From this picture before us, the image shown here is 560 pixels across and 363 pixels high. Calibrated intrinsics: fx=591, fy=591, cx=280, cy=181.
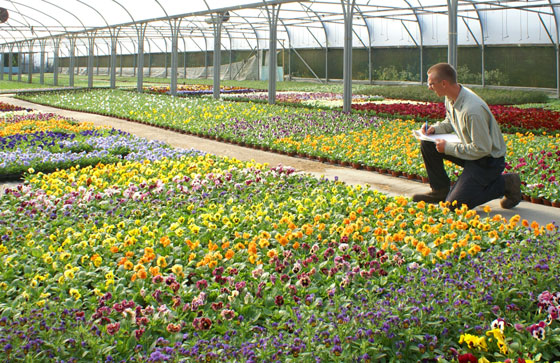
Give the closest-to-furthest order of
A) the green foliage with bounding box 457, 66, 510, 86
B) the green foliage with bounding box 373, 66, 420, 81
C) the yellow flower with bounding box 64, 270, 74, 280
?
the yellow flower with bounding box 64, 270, 74, 280 → the green foliage with bounding box 457, 66, 510, 86 → the green foliage with bounding box 373, 66, 420, 81

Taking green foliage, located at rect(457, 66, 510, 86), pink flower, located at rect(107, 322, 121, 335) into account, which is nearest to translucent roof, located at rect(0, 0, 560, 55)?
green foliage, located at rect(457, 66, 510, 86)

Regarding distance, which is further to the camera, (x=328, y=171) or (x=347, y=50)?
(x=347, y=50)

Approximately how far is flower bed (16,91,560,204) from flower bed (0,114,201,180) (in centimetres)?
190

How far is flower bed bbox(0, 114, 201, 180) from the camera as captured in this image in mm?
7457

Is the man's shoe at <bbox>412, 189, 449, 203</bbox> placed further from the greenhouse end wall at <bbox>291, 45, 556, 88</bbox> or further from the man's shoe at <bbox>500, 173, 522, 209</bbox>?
→ the greenhouse end wall at <bbox>291, 45, 556, 88</bbox>

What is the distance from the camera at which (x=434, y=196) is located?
18.9 ft

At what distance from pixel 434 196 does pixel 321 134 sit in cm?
470

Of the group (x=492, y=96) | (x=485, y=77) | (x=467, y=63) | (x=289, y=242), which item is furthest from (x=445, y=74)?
(x=467, y=63)

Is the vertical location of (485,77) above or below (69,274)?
above

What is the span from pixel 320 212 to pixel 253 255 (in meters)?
1.43

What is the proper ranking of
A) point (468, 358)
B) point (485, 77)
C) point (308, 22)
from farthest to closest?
1. point (308, 22)
2. point (485, 77)
3. point (468, 358)

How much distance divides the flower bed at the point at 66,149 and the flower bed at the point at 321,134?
6.22 feet

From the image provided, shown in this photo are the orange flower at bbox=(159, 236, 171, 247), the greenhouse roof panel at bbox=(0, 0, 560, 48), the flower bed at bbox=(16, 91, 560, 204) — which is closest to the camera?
the orange flower at bbox=(159, 236, 171, 247)

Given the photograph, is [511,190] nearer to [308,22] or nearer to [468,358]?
[468,358]
